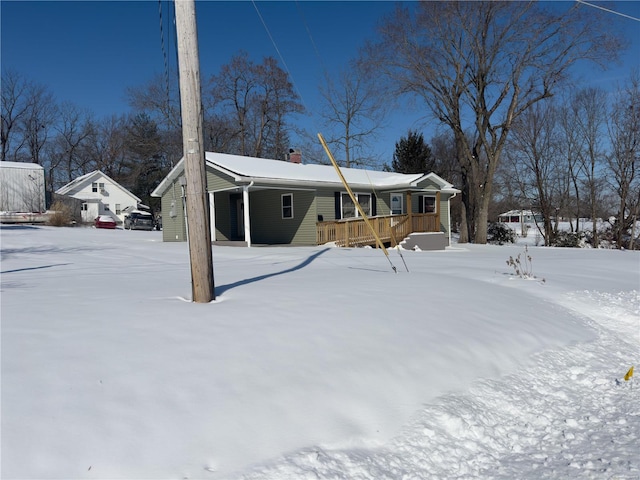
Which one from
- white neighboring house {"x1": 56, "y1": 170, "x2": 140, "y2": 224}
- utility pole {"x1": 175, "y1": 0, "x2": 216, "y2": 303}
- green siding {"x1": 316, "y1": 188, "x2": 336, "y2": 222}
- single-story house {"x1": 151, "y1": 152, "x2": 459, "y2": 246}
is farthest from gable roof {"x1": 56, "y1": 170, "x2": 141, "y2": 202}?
utility pole {"x1": 175, "y1": 0, "x2": 216, "y2": 303}

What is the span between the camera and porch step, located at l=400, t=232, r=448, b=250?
19.6 meters

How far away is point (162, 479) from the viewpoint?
7.73 ft

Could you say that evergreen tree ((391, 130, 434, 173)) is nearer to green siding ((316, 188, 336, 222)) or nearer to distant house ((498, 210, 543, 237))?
distant house ((498, 210, 543, 237))

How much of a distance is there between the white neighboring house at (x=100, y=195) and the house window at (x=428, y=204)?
32.8m

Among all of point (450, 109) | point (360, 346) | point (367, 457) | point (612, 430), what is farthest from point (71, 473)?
point (450, 109)

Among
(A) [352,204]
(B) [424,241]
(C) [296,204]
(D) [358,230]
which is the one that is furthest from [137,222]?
(B) [424,241]

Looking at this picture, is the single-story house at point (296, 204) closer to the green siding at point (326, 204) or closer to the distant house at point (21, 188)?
the green siding at point (326, 204)

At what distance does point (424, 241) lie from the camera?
19.9 metres

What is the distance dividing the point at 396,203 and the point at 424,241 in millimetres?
3474

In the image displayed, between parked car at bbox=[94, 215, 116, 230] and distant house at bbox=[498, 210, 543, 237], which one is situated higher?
parked car at bbox=[94, 215, 116, 230]

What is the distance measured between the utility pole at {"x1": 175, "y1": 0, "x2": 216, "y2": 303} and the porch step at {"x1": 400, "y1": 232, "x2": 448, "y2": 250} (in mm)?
15132

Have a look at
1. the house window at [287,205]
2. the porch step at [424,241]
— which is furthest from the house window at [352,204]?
the porch step at [424,241]

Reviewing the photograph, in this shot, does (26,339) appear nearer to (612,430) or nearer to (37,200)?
(612,430)

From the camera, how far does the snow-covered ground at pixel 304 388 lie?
2592 mm
